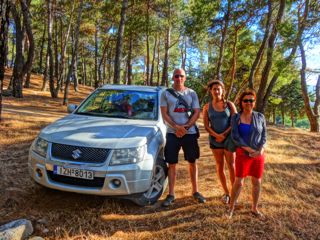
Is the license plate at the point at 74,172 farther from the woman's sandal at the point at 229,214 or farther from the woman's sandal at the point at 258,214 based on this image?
the woman's sandal at the point at 258,214

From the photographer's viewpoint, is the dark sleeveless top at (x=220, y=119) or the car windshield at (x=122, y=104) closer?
the dark sleeveless top at (x=220, y=119)

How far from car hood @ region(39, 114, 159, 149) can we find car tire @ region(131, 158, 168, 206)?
531 mm

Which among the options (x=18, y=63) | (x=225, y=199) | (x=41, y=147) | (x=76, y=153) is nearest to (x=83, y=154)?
(x=76, y=153)

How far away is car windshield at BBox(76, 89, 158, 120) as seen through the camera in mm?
5273

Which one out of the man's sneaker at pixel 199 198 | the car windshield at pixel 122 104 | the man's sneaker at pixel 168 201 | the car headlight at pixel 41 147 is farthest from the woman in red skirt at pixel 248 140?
the car headlight at pixel 41 147

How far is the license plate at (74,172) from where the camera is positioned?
3961 millimetres

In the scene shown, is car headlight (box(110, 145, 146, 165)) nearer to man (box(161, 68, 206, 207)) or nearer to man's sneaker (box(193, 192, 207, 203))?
man (box(161, 68, 206, 207))

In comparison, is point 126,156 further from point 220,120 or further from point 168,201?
point 220,120

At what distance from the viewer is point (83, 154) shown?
405 centimetres

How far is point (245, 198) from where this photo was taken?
5.10 m

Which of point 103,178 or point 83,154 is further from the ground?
point 83,154

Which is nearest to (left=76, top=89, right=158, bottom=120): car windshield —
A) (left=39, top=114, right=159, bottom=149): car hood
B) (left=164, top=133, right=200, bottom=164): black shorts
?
(left=39, top=114, right=159, bottom=149): car hood

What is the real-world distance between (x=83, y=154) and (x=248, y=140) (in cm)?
219

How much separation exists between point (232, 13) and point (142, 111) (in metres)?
14.1
